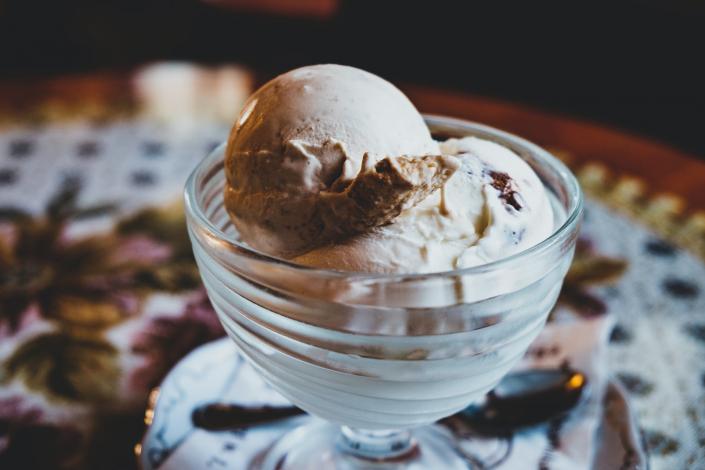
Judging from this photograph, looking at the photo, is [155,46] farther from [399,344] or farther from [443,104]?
[399,344]

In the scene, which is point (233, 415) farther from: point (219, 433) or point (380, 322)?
point (380, 322)

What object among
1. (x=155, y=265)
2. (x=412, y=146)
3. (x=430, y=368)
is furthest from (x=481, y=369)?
(x=155, y=265)

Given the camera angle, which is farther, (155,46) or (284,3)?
(155,46)

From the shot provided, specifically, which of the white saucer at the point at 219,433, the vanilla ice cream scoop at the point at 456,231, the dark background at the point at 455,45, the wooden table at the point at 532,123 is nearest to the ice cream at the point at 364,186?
the vanilla ice cream scoop at the point at 456,231

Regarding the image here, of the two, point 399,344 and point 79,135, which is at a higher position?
point 399,344

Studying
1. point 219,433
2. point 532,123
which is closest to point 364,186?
point 219,433

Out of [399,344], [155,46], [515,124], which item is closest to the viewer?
[399,344]

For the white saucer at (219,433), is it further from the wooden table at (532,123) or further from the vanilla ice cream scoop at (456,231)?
the wooden table at (532,123)
